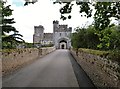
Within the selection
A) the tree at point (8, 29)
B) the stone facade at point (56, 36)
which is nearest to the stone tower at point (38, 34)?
the stone facade at point (56, 36)

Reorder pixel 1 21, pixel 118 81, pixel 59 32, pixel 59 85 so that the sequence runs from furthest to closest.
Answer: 1. pixel 59 32
2. pixel 1 21
3. pixel 59 85
4. pixel 118 81

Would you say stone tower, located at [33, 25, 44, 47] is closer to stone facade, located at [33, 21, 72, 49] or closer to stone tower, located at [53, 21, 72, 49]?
stone facade, located at [33, 21, 72, 49]

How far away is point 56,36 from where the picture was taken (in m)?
105

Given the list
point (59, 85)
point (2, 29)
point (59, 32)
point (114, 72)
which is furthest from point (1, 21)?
point (59, 32)

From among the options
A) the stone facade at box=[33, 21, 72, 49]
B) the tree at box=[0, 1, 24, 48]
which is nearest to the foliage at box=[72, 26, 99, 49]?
the tree at box=[0, 1, 24, 48]

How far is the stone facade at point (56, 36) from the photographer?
10481cm

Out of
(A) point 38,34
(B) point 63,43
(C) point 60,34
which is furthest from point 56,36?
(A) point 38,34

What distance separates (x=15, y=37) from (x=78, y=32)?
41.4ft

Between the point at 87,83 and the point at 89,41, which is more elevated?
the point at 89,41

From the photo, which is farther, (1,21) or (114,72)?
(1,21)

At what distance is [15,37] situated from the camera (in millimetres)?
16844

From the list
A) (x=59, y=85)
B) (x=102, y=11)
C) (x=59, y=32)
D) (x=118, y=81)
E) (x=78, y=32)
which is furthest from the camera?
(x=59, y=32)

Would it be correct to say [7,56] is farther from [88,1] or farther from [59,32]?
[59,32]

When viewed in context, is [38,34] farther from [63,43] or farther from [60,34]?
[63,43]
